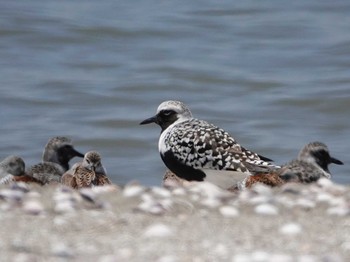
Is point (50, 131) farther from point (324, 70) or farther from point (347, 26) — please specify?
point (347, 26)

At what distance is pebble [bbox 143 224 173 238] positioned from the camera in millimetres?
6847

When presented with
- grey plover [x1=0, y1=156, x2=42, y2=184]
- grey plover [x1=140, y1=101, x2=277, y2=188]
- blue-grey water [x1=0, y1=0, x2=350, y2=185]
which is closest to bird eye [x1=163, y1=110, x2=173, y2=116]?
grey plover [x1=140, y1=101, x2=277, y2=188]

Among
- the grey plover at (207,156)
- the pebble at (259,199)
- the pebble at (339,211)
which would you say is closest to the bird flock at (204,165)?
the grey plover at (207,156)

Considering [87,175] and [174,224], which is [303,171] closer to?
[87,175]

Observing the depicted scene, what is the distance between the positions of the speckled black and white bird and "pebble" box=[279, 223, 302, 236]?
→ 280 centimetres

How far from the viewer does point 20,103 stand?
653 inches

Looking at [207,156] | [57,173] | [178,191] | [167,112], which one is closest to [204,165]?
[207,156]

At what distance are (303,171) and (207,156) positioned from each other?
3.09 ft

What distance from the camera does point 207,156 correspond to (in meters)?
10.7

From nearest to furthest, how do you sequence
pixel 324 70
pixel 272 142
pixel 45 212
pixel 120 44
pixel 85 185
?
pixel 45 212
pixel 85 185
pixel 272 142
pixel 324 70
pixel 120 44

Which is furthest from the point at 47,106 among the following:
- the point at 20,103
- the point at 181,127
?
the point at 181,127

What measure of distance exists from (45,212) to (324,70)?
37.2 feet

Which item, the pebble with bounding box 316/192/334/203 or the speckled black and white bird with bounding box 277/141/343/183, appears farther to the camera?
the speckled black and white bird with bounding box 277/141/343/183

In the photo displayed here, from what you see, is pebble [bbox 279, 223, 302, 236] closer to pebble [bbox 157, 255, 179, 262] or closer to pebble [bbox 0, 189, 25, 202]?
pebble [bbox 157, 255, 179, 262]
